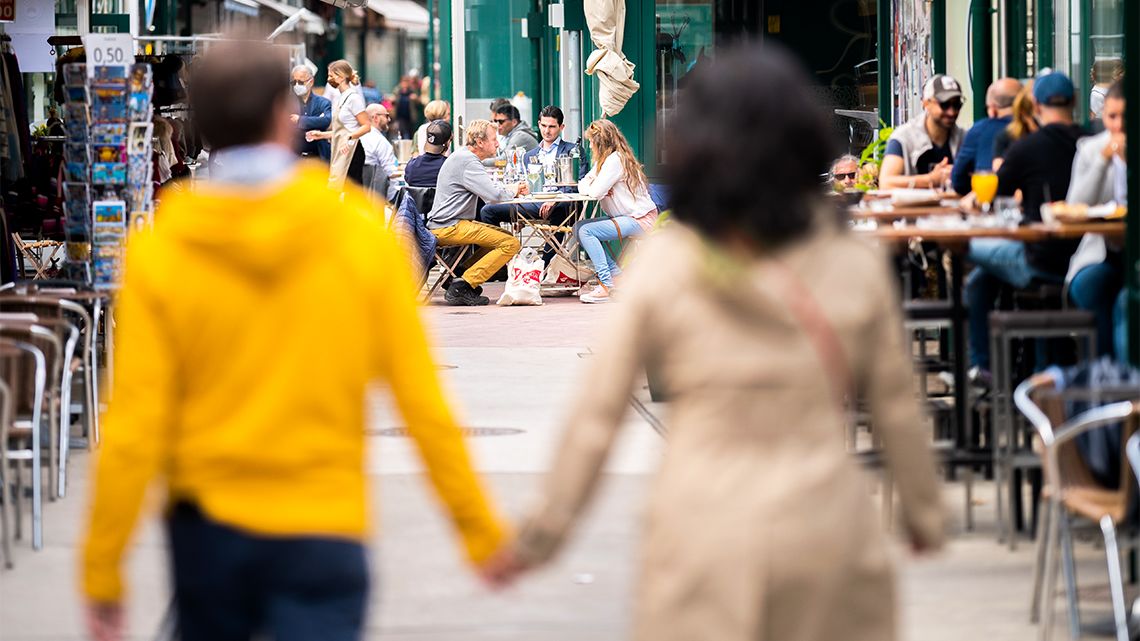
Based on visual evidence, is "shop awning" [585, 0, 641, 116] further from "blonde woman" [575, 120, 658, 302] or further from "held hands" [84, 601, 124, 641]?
"held hands" [84, 601, 124, 641]

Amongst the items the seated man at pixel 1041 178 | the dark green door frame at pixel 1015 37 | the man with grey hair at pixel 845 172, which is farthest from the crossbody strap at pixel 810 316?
the man with grey hair at pixel 845 172

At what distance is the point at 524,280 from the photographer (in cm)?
1603

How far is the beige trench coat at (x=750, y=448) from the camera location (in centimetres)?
295

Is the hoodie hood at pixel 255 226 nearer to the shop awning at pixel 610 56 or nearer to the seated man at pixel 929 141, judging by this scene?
the seated man at pixel 929 141

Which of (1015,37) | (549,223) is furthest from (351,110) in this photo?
(1015,37)

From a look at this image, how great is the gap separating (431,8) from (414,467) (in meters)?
23.6

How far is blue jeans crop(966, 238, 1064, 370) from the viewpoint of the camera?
8492 mm

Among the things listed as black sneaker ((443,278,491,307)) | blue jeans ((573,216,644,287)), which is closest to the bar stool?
blue jeans ((573,216,644,287))

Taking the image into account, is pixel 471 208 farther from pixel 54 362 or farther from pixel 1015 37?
pixel 54 362

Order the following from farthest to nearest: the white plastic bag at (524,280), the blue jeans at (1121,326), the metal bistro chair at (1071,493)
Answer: the white plastic bag at (524,280), the blue jeans at (1121,326), the metal bistro chair at (1071,493)

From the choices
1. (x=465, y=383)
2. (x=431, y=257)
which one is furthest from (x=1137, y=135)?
(x=431, y=257)

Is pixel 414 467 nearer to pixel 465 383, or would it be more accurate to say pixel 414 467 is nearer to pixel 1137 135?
pixel 465 383

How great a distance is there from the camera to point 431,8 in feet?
103

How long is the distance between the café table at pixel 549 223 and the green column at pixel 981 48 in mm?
3557
